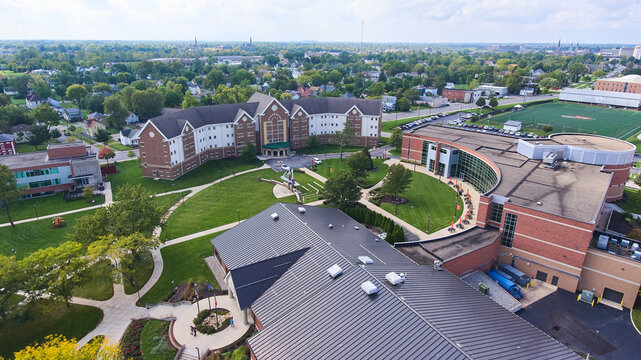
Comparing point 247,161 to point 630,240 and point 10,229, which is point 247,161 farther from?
point 630,240

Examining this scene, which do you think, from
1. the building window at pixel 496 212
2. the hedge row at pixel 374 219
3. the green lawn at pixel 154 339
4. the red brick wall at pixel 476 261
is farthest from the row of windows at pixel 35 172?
the building window at pixel 496 212

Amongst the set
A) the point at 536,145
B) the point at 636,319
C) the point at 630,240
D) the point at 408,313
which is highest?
the point at 536,145

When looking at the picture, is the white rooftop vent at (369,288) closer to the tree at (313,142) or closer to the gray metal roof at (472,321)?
the gray metal roof at (472,321)

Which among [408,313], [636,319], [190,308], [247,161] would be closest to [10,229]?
[190,308]

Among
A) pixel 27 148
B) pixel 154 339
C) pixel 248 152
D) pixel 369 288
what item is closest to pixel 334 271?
pixel 369 288

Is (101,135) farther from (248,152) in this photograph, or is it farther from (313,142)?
(313,142)

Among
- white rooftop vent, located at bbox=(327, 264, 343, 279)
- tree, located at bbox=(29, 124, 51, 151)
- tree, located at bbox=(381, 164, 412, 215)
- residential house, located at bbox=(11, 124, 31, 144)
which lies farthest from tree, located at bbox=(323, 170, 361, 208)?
residential house, located at bbox=(11, 124, 31, 144)

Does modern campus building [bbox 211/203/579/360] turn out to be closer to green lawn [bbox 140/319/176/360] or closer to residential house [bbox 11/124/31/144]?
green lawn [bbox 140/319/176/360]

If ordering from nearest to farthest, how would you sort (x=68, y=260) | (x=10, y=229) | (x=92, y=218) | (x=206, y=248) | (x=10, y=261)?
(x=10, y=261)
(x=68, y=260)
(x=92, y=218)
(x=206, y=248)
(x=10, y=229)
